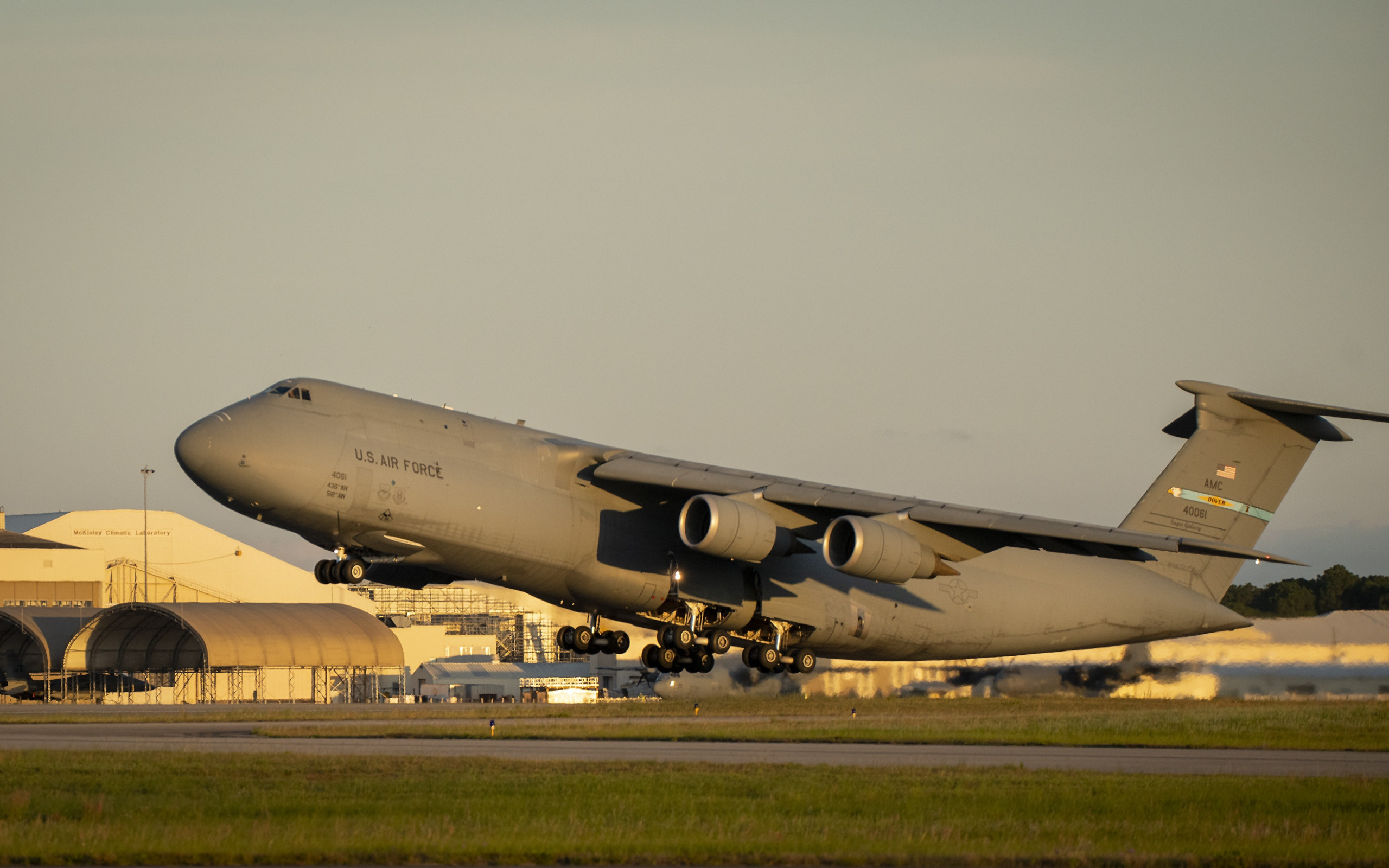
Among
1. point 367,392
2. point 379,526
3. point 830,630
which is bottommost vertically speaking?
point 830,630

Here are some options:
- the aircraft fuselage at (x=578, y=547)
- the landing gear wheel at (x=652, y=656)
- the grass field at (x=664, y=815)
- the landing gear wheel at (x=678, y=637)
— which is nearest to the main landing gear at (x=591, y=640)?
the landing gear wheel at (x=652, y=656)

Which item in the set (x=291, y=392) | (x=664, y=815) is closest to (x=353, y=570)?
(x=291, y=392)

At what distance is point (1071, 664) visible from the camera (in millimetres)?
29609

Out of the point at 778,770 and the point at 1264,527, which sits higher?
the point at 1264,527

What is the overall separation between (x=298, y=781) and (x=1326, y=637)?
19699 mm

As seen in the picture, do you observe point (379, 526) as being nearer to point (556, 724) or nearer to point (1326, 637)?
point (556, 724)

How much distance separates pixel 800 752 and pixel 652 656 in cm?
260

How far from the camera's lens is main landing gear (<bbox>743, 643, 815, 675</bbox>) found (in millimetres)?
20953

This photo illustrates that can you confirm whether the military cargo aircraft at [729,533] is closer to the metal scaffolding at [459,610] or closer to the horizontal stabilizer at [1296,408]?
the horizontal stabilizer at [1296,408]

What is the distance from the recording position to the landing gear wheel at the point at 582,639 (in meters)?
21.2

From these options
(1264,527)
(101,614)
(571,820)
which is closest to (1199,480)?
(1264,527)

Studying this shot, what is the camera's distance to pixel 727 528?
718 inches

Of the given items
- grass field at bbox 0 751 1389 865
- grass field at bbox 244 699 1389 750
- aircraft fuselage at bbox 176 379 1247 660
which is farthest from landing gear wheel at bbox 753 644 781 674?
grass field at bbox 244 699 1389 750

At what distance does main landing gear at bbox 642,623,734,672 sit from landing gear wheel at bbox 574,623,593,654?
3.23ft
